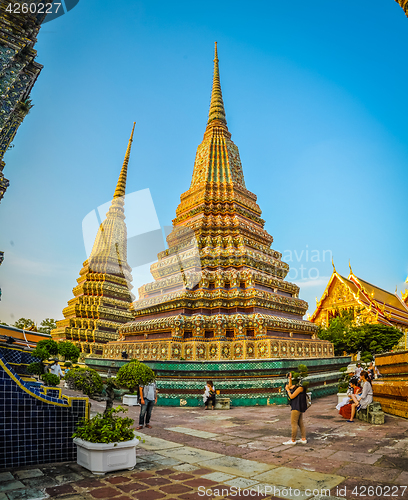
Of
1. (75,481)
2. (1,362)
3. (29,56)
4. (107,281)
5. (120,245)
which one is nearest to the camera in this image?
(75,481)

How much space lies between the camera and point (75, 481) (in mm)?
3912

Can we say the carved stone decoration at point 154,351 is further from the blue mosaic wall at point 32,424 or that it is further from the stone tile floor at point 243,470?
the blue mosaic wall at point 32,424

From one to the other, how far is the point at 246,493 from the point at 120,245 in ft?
97.6

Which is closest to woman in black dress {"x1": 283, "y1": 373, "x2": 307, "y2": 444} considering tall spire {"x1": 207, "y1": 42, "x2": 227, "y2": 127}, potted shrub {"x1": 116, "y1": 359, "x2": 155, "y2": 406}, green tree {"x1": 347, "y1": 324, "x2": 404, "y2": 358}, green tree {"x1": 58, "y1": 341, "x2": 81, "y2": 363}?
potted shrub {"x1": 116, "y1": 359, "x2": 155, "y2": 406}

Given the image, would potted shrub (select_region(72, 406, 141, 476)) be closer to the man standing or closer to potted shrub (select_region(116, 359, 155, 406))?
potted shrub (select_region(116, 359, 155, 406))

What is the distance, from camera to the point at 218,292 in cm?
1402

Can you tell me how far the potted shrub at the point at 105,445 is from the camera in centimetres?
421

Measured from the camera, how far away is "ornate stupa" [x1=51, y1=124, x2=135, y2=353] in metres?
25.9

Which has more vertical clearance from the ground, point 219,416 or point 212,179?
point 212,179

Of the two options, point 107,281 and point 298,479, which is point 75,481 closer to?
point 298,479

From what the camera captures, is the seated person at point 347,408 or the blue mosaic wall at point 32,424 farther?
the seated person at point 347,408

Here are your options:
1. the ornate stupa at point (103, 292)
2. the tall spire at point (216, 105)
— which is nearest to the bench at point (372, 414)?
the tall spire at point (216, 105)

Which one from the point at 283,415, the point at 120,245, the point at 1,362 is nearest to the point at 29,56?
the point at 1,362

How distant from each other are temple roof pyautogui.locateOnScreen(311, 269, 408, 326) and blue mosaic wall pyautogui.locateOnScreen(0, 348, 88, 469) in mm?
26199
